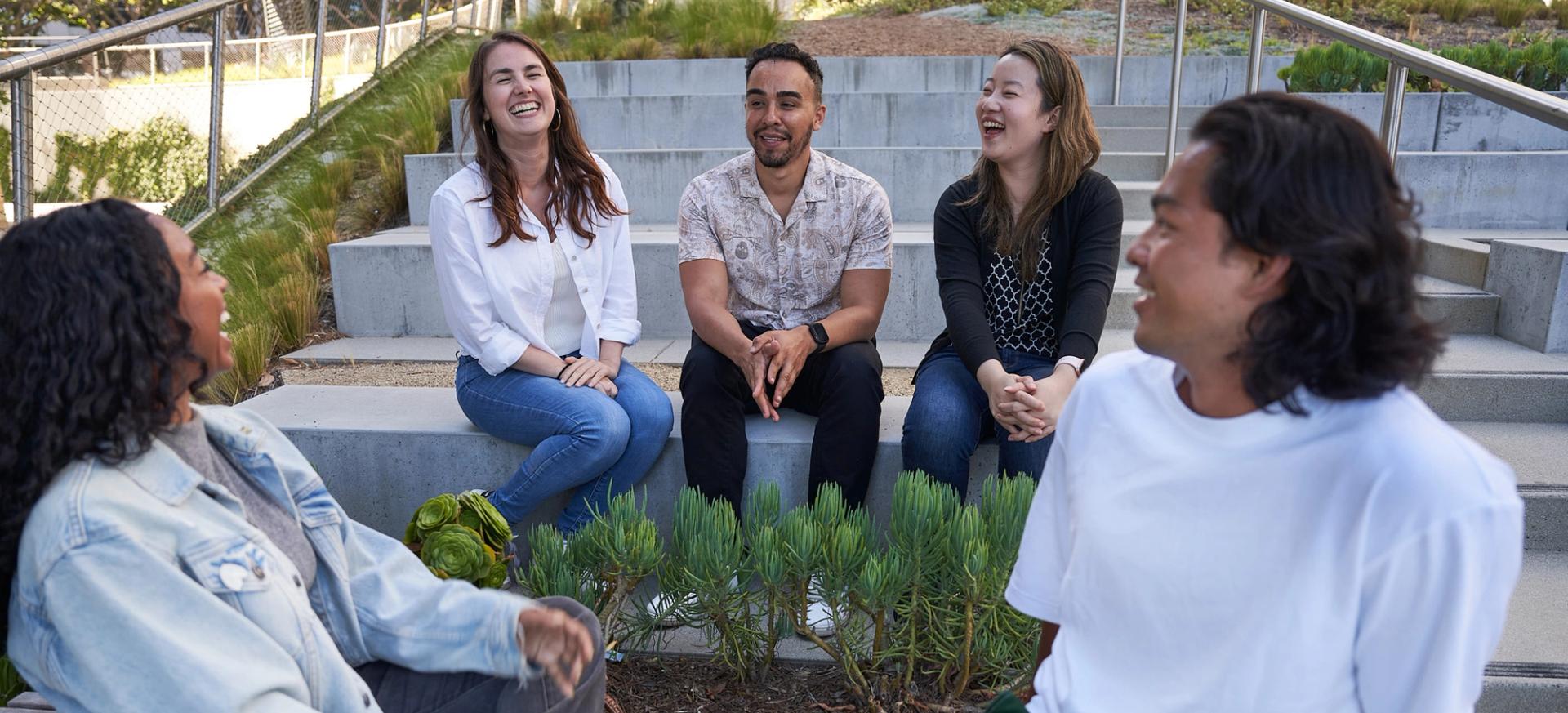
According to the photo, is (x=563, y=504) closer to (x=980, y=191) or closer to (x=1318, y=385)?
(x=980, y=191)

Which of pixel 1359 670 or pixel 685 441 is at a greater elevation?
pixel 1359 670

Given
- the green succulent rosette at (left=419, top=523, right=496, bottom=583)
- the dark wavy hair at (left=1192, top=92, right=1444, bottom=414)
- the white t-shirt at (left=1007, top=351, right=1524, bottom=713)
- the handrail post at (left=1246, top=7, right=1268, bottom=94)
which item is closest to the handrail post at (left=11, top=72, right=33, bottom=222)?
the green succulent rosette at (left=419, top=523, right=496, bottom=583)

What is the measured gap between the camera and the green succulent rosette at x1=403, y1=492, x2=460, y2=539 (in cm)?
224

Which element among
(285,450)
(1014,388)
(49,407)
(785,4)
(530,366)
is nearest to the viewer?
(49,407)

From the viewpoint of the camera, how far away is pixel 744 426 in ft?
9.21

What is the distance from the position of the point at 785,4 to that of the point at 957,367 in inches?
378

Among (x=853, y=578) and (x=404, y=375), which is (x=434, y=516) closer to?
(x=853, y=578)

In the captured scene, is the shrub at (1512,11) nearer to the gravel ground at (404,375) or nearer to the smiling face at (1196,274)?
the gravel ground at (404,375)

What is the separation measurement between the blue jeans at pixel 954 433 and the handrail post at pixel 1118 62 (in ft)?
12.3

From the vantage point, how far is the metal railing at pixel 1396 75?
8.98 feet

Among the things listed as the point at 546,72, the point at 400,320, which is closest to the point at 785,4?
the point at 400,320

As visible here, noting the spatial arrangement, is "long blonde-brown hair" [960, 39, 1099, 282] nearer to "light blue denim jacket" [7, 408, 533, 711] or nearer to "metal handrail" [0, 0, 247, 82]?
"light blue denim jacket" [7, 408, 533, 711]

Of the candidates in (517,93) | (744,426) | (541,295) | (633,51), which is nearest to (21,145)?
(517,93)

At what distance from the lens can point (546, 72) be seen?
2.94m
